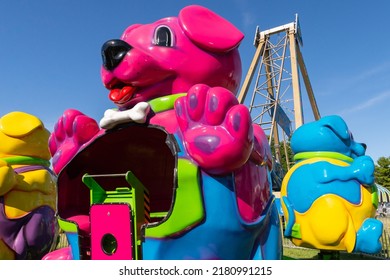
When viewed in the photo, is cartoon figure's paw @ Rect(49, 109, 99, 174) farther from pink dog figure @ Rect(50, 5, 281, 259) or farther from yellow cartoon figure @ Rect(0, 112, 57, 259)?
yellow cartoon figure @ Rect(0, 112, 57, 259)

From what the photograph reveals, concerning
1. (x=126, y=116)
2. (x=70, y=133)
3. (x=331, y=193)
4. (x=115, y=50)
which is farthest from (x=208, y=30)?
(x=331, y=193)

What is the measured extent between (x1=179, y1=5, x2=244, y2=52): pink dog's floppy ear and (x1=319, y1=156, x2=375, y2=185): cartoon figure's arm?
3.46 metres

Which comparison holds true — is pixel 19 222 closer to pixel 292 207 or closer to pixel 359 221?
pixel 292 207

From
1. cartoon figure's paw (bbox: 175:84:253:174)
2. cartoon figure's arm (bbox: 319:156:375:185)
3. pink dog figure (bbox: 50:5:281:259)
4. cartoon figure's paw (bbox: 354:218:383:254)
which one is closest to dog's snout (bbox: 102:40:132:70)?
pink dog figure (bbox: 50:5:281:259)

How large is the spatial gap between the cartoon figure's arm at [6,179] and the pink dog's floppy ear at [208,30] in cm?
378

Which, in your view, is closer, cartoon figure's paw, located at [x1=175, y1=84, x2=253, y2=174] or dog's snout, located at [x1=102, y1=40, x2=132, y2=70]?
cartoon figure's paw, located at [x1=175, y1=84, x2=253, y2=174]

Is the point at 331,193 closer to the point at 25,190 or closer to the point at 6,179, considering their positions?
the point at 25,190

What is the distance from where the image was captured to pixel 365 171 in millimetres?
6141

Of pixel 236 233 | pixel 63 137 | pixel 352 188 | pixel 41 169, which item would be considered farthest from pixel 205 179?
pixel 41 169

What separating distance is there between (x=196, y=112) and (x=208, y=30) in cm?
102

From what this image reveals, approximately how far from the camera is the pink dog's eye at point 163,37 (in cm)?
364

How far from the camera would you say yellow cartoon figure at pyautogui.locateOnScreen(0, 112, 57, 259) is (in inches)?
238
